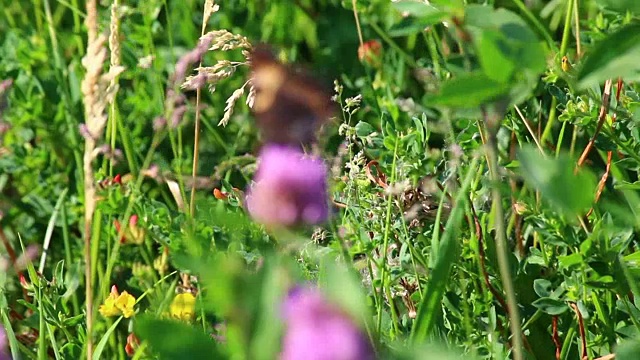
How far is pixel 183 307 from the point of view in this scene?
140cm

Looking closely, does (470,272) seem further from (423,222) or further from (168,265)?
(168,265)

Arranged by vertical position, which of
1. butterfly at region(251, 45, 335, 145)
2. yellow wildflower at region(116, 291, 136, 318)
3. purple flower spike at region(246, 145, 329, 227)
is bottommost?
yellow wildflower at region(116, 291, 136, 318)

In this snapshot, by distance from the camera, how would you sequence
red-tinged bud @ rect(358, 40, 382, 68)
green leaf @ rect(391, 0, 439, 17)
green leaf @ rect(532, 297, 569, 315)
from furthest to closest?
Answer: red-tinged bud @ rect(358, 40, 382, 68) < green leaf @ rect(532, 297, 569, 315) < green leaf @ rect(391, 0, 439, 17)

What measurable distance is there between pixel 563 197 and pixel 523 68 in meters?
0.11

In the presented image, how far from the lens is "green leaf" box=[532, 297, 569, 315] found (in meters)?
1.32

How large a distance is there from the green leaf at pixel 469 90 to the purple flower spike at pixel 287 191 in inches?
5.4

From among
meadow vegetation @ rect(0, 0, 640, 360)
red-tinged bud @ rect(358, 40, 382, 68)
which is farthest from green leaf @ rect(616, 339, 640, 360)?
red-tinged bud @ rect(358, 40, 382, 68)

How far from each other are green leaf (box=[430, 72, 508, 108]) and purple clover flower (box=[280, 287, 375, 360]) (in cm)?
25

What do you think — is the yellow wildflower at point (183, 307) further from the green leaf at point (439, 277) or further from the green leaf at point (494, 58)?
the green leaf at point (494, 58)

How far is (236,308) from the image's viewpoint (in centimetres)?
65

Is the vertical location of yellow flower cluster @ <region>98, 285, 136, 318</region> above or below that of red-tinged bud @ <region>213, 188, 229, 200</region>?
below

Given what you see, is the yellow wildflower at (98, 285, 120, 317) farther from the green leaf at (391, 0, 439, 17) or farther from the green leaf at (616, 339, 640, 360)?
the green leaf at (616, 339, 640, 360)

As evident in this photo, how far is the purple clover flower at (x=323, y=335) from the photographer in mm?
540

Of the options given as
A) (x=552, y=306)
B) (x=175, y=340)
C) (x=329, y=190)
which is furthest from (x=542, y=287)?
(x=175, y=340)
